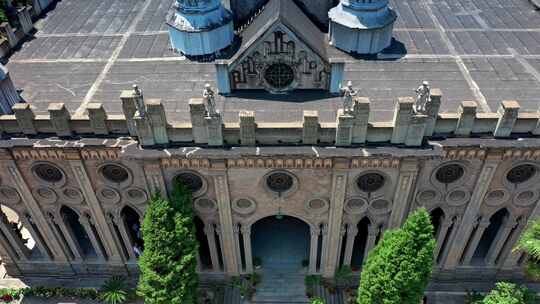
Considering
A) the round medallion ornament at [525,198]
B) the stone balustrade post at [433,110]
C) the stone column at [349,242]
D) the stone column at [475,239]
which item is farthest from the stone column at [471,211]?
the stone column at [349,242]

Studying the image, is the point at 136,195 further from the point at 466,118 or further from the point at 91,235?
the point at 466,118

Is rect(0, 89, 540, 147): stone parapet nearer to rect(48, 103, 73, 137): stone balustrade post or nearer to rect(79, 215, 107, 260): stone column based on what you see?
rect(48, 103, 73, 137): stone balustrade post

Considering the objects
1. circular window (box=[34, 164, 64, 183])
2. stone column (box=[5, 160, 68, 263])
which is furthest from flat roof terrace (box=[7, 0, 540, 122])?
stone column (box=[5, 160, 68, 263])

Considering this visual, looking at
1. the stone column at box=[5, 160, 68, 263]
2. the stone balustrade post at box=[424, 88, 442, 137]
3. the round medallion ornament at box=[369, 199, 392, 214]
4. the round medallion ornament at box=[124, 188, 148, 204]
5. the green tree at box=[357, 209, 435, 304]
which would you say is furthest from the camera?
the round medallion ornament at box=[124, 188, 148, 204]

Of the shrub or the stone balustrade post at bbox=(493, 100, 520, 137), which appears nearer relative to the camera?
the stone balustrade post at bbox=(493, 100, 520, 137)

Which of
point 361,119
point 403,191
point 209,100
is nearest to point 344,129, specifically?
point 361,119
